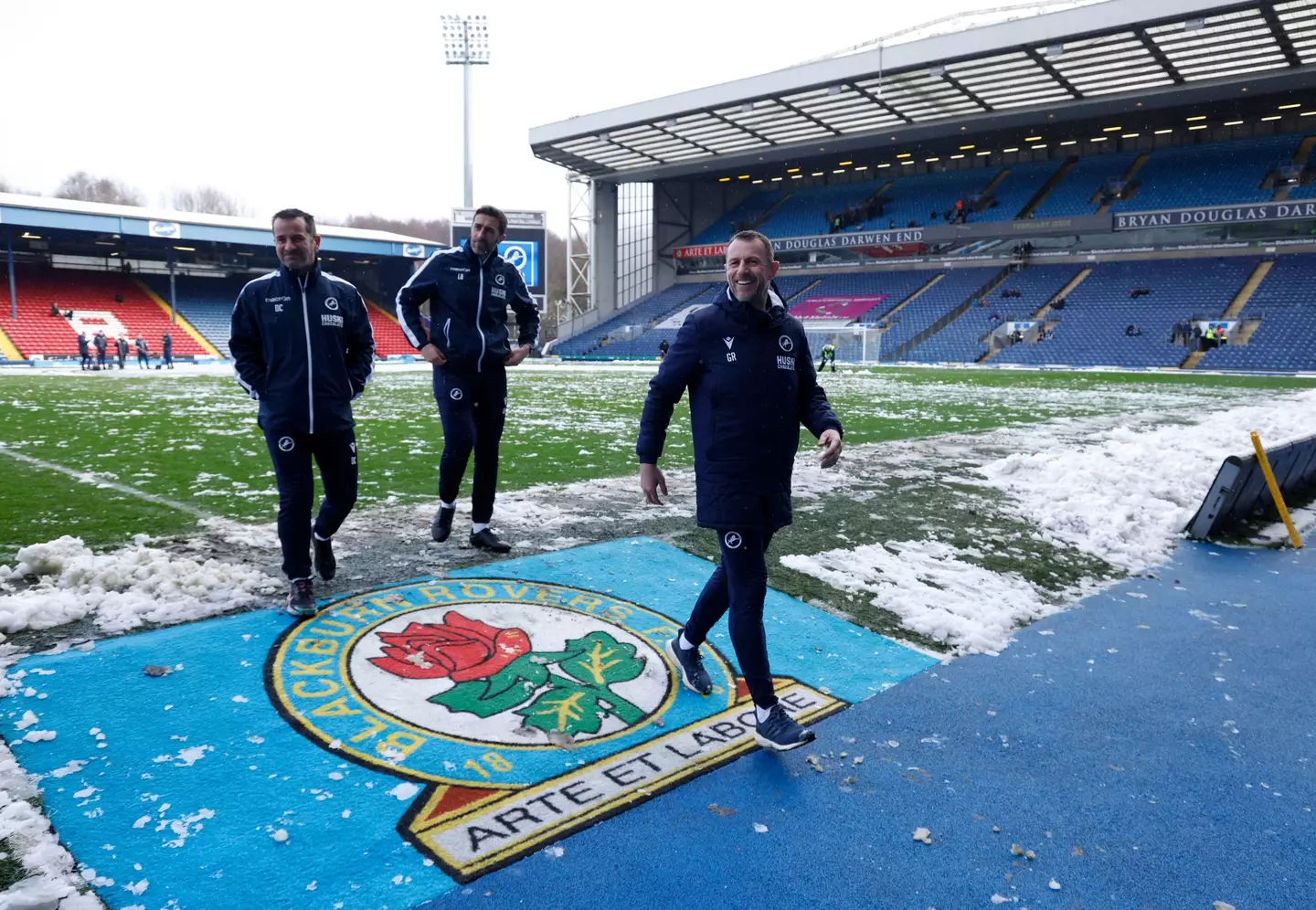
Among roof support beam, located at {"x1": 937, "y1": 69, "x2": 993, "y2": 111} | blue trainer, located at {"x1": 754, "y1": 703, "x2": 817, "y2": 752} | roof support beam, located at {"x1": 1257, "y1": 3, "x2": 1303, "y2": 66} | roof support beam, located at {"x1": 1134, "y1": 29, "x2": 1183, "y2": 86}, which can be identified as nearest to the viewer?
blue trainer, located at {"x1": 754, "y1": 703, "x2": 817, "y2": 752}

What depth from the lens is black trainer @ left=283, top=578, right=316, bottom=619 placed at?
3.67 m

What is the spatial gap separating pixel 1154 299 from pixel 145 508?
139 ft

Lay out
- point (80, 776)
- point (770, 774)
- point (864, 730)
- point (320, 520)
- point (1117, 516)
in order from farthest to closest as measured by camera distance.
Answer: point (1117, 516)
point (320, 520)
point (864, 730)
point (770, 774)
point (80, 776)

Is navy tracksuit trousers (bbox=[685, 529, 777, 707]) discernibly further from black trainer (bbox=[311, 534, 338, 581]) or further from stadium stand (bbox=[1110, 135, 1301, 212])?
stadium stand (bbox=[1110, 135, 1301, 212])

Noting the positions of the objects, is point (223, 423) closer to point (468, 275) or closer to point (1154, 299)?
point (468, 275)

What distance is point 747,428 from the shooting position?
278 centimetres

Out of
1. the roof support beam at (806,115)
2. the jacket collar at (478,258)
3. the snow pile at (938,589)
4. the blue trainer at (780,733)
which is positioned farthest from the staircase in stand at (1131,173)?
the blue trainer at (780,733)

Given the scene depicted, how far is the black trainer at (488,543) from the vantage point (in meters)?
4.88

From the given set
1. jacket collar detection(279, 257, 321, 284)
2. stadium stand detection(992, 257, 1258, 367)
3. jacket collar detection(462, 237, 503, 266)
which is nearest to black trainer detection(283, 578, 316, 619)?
jacket collar detection(279, 257, 321, 284)

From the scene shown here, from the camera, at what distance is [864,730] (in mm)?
2984

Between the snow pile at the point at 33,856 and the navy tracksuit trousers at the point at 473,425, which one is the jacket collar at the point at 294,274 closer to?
the navy tracksuit trousers at the point at 473,425

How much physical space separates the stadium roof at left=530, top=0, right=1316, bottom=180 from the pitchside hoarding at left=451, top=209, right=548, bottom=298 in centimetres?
560

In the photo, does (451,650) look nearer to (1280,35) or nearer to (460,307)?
(460,307)

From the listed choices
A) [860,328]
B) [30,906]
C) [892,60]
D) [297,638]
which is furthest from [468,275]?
[860,328]
